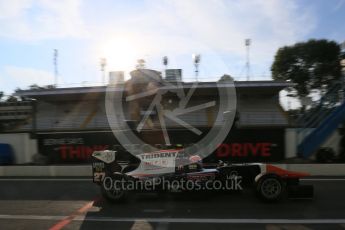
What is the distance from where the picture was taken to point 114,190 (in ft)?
32.0

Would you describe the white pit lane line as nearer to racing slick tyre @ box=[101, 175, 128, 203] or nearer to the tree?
racing slick tyre @ box=[101, 175, 128, 203]

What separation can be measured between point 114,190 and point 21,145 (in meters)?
14.2

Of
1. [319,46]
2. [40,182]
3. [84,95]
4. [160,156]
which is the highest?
[319,46]

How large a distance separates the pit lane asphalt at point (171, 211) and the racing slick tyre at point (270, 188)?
6.5 inches

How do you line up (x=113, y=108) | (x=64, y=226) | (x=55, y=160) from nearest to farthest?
(x=64, y=226)
(x=55, y=160)
(x=113, y=108)

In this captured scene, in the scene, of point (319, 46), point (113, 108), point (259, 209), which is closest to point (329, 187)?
point (259, 209)

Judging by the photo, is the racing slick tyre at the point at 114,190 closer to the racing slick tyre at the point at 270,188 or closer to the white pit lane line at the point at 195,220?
the white pit lane line at the point at 195,220

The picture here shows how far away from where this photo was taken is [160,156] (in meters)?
9.96

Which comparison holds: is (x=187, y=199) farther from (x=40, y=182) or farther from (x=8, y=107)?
(x=8, y=107)

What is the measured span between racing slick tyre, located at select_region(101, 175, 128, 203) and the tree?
32.7 metres

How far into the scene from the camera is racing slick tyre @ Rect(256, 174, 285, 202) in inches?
364

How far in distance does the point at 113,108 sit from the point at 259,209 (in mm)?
20195

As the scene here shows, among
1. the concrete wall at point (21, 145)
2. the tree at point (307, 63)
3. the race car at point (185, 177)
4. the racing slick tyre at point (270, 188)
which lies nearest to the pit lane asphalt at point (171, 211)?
the racing slick tyre at point (270, 188)

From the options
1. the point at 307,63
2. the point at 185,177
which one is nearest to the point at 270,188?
the point at 185,177
